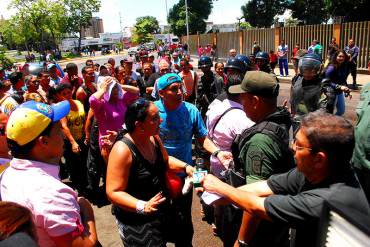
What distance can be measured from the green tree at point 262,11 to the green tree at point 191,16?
847 centimetres

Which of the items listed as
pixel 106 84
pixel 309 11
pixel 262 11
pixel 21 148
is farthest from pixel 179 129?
pixel 262 11

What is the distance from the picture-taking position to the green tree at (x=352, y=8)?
24.1 metres

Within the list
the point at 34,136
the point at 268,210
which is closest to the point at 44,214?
the point at 34,136

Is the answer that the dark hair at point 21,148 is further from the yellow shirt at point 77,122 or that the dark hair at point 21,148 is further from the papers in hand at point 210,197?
the yellow shirt at point 77,122

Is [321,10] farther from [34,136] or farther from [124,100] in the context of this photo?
[34,136]

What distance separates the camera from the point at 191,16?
52.5 metres

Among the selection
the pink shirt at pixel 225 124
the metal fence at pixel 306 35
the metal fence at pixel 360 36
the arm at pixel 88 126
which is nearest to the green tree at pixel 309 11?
the metal fence at pixel 306 35

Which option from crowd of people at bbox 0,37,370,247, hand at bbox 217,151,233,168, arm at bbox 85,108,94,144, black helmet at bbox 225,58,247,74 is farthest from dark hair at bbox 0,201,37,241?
arm at bbox 85,108,94,144

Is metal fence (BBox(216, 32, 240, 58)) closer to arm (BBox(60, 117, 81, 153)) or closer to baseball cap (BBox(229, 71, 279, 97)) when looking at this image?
arm (BBox(60, 117, 81, 153))

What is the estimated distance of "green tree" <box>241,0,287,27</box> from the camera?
151 ft

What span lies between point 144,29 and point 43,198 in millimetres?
86434

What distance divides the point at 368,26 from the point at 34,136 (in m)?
17.3

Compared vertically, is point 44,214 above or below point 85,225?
above

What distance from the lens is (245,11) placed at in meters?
47.8
